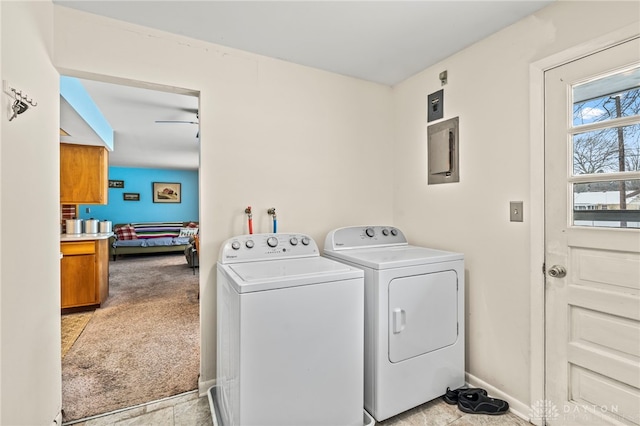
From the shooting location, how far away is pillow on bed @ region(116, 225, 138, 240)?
7.39 metres

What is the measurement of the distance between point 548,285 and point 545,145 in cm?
77

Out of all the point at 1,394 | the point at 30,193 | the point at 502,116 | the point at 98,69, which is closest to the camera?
the point at 1,394

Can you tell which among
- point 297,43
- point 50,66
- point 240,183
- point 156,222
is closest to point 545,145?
point 297,43

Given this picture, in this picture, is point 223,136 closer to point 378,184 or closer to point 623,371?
point 378,184

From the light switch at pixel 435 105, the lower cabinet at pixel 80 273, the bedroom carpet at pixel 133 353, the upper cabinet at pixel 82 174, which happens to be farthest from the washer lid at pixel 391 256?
the upper cabinet at pixel 82 174

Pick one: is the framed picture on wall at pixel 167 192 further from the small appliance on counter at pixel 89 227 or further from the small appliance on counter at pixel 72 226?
the small appliance on counter at pixel 72 226

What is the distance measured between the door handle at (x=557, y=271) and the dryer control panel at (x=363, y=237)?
102cm

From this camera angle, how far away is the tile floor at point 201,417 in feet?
5.68

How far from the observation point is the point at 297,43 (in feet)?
6.71

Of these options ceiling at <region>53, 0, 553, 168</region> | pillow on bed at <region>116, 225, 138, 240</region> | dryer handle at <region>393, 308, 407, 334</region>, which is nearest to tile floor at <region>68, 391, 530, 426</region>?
dryer handle at <region>393, 308, 407, 334</region>

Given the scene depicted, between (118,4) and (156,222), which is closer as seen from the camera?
(118,4)

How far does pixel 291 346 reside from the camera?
1459 millimetres

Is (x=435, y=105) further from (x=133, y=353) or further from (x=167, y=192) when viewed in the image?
(x=167, y=192)

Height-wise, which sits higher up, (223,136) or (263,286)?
(223,136)
